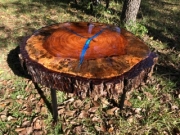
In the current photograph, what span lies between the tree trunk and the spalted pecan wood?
8.67ft

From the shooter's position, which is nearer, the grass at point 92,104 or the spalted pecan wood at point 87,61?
the spalted pecan wood at point 87,61

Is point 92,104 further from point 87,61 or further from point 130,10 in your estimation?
point 130,10

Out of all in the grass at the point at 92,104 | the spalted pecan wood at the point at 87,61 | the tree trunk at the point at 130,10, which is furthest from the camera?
the tree trunk at the point at 130,10

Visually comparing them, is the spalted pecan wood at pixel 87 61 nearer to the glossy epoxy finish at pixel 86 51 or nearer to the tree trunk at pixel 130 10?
the glossy epoxy finish at pixel 86 51

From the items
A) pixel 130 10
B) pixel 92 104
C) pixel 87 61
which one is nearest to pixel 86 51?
pixel 87 61

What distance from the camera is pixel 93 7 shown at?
625 centimetres

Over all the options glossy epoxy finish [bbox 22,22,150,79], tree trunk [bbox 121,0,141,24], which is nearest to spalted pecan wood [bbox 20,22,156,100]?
glossy epoxy finish [bbox 22,22,150,79]

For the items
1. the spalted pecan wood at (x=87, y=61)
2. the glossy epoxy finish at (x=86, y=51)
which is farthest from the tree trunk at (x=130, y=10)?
the spalted pecan wood at (x=87, y=61)

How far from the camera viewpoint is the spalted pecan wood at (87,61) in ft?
6.98

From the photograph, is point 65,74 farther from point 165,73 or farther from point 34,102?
point 165,73

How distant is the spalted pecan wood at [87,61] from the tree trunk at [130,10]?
104 inches

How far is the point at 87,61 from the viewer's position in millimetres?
2275

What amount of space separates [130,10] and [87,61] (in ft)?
11.1

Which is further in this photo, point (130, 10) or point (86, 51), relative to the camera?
point (130, 10)
